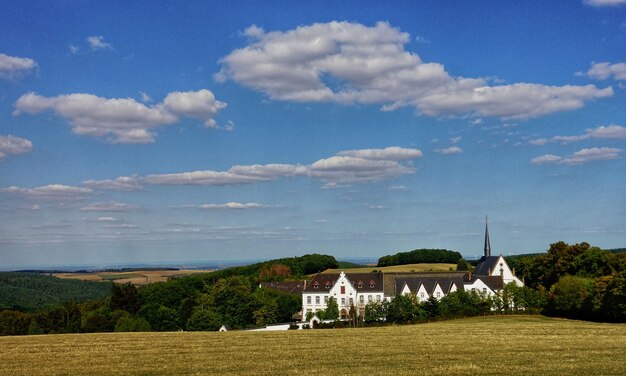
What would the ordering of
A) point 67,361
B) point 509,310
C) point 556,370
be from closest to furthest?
point 556,370 → point 67,361 → point 509,310

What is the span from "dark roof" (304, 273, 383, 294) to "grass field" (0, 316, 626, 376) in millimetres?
52297

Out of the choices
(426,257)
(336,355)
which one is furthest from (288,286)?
(336,355)

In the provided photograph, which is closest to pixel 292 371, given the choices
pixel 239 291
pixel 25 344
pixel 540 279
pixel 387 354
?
pixel 387 354

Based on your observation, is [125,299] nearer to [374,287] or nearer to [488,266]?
[374,287]

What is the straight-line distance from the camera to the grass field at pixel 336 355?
26.0 metres

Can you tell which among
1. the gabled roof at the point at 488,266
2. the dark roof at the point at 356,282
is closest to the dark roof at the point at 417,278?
the dark roof at the point at 356,282

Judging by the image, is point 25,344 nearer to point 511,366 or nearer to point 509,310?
point 511,366

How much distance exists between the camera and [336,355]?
1236 inches

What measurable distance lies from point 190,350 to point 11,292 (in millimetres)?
188434

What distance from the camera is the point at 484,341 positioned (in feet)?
122

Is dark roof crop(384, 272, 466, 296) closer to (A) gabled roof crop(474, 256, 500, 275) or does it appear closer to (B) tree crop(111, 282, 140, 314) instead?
(A) gabled roof crop(474, 256, 500, 275)

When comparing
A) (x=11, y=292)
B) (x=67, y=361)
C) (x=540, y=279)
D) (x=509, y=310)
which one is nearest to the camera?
(x=67, y=361)

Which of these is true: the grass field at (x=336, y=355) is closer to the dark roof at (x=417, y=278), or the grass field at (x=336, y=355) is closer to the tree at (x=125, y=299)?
the dark roof at (x=417, y=278)

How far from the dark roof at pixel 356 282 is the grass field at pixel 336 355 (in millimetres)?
52297
